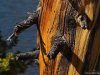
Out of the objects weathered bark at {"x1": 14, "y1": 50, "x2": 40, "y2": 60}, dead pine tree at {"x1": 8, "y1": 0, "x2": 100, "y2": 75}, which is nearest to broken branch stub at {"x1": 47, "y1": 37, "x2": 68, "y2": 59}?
dead pine tree at {"x1": 8, "y1": 0, "x2": 100, "y2": 75}

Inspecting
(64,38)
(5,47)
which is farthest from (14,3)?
(64,38)

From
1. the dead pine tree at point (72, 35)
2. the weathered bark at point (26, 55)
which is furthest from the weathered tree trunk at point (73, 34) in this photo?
the weathered bark at point (26, 55)

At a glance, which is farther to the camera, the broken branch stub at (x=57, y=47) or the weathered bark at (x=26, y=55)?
the weathered bark at (x=26, y=55)

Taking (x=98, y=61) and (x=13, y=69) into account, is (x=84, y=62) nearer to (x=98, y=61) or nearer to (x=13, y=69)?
(x=98, y=61)

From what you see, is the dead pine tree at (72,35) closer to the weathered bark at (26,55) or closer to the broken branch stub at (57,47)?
the broken branch stub at (57,47)

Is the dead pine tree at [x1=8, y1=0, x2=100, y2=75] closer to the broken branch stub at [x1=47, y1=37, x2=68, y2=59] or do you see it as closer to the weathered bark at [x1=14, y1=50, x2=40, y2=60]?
the broken branch stub at [x1=47, y1=37, x2=68, y2=59]

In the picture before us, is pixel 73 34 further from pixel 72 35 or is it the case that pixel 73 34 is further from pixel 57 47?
pixel 57 47

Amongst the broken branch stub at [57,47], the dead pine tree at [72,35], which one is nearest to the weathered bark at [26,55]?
the dead pine tree at [72,35]

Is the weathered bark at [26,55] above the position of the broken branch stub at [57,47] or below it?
below

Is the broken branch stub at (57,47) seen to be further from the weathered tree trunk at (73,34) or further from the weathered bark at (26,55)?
the weathered bark at (26,55)
